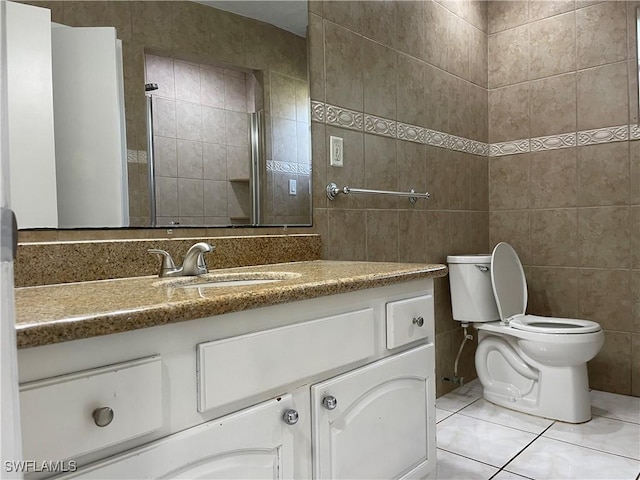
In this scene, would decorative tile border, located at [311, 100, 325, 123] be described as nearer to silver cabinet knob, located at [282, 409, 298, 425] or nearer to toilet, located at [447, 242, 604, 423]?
toilet, located at [447, 242, 604, 423]

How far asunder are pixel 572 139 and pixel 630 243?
2.17ft

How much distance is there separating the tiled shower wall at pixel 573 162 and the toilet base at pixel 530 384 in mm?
587

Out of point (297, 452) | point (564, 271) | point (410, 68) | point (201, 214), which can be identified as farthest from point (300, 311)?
point (564, 271)

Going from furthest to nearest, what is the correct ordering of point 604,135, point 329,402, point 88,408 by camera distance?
point 604,135 → point 329,402 → point 88,408

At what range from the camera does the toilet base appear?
2.25 m

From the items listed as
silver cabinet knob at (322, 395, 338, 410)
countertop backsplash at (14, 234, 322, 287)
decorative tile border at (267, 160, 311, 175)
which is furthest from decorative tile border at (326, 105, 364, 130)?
silver cabinet knob at (322, 395, 338, 410)

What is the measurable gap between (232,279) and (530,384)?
5.64 feet

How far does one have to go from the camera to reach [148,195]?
4.76 feet

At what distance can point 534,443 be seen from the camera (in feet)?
6.79

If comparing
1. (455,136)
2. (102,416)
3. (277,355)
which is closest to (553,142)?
(455,136)

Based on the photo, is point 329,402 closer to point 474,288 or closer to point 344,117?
point 344,117

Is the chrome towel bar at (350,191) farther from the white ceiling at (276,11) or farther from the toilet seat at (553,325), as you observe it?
the toilet seat at (553,325)

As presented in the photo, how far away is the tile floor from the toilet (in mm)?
82

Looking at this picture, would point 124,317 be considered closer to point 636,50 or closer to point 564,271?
point 564,271
